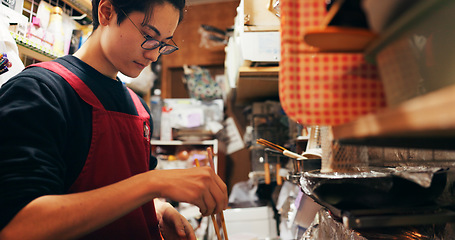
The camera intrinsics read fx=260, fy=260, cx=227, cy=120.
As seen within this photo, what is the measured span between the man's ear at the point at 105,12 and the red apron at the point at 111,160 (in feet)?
0.76

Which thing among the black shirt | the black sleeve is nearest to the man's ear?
the black shirt

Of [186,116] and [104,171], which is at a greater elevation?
[186,116]

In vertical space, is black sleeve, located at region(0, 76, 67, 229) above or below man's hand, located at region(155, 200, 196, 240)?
above

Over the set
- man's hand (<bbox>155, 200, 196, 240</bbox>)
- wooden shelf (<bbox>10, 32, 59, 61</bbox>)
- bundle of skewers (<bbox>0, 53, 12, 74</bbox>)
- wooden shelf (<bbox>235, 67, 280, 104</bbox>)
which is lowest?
man's hand (<bbox>155, 200, 196, 240</bbox>)

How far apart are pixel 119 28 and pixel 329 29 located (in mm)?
783

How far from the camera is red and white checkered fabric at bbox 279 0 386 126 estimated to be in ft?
1.69

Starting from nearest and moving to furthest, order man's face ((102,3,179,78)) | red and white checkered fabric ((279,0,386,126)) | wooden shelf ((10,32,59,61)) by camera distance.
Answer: red and white checkered fabric ((279,0,386,126)), man's face ((102,3,179,78)), wooden shelf ((10,32,59,61))

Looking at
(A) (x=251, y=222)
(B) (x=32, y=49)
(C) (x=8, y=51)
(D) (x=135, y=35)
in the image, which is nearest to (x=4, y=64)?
(C) (x=8, y=51)

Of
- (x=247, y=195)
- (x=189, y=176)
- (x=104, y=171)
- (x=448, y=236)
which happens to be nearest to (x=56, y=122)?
(x=104, y=171)

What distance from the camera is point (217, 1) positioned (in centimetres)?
332

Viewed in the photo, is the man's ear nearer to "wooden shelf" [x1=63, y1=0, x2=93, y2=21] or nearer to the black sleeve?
the black sleeve

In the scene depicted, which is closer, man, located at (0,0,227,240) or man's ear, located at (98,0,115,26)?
man, located at (0,0,227,240)

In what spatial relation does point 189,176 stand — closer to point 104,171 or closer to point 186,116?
point 104,171

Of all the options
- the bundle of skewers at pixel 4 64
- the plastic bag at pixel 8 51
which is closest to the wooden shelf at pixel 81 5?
the plastic bag at pixel 8 51
